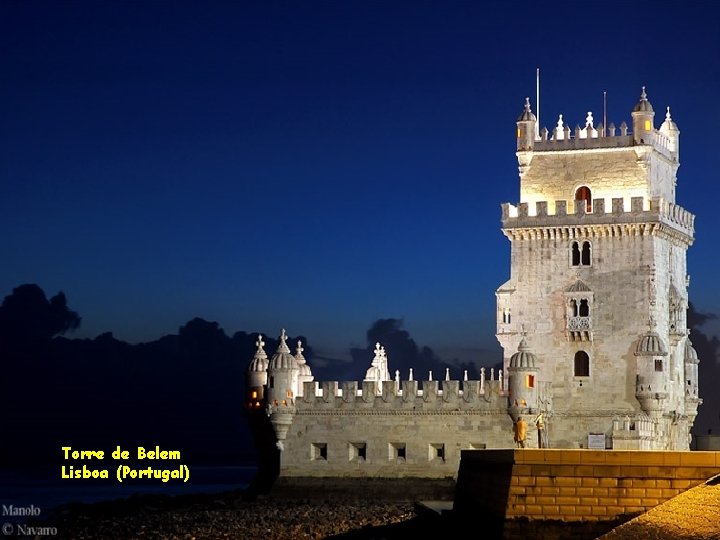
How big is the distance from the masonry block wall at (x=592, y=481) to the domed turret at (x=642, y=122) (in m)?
30.3

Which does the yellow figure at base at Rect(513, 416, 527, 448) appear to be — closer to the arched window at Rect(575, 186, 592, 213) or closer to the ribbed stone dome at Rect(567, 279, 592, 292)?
the ribbed stone dome at Rect(567, 279, 592, 292)

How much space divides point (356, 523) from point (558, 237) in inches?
674

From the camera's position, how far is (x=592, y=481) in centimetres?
3859

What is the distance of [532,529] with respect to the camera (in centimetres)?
3894

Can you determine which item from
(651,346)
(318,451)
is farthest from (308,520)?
(651,346)

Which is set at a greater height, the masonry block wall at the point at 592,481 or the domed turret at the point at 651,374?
the domed turret at the point at 651,374

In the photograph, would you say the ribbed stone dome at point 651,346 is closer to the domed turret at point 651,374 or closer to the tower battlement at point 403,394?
the domed turret at point 651,374

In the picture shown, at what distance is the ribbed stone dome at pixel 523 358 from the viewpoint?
64688 mm

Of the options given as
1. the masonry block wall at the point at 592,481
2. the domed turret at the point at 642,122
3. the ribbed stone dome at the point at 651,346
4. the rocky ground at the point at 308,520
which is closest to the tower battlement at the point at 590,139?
the domed turret at the point at 642,122

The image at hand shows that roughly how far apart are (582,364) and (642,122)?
10.4 metres

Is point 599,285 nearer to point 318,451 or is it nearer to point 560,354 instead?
point 560,354

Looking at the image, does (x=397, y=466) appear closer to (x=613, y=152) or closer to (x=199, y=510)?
(x=199, y=510)

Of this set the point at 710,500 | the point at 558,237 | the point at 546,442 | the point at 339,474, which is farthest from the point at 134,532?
the point at 710,500

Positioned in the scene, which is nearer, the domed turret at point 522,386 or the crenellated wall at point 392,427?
the domed turret at point 522,386
